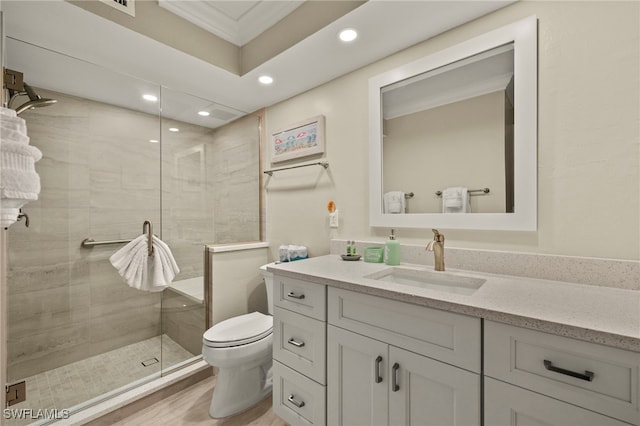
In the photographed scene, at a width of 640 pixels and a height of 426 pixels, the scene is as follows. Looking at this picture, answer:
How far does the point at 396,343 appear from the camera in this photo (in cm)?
103

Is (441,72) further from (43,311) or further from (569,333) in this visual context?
(43,311)

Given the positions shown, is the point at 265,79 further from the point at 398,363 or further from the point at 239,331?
the point at 398,363

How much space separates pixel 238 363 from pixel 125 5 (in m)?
2.06

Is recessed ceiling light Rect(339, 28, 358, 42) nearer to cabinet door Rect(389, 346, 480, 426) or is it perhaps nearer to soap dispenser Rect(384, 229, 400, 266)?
soap dispenser Rect(384, 229, 400, 266)

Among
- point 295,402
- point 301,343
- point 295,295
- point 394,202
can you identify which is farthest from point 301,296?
point 394,202

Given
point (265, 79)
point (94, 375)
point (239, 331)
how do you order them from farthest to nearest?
point (265, 79) < point (94, 375) < point (239, 331)

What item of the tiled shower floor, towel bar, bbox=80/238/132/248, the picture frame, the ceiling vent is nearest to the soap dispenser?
the picture frame

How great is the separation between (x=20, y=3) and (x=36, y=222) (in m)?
1.29

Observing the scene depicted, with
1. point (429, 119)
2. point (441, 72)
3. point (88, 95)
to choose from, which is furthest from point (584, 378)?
point (88, 95)

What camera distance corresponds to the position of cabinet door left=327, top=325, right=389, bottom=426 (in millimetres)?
1071

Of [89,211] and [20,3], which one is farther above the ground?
[20,3]

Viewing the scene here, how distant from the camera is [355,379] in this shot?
3.77 feet

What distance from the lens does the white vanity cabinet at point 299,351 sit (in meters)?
1.26

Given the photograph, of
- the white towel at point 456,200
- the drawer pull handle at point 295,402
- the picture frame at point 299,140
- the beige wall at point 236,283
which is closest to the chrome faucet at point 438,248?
the white towel at point 456,200
